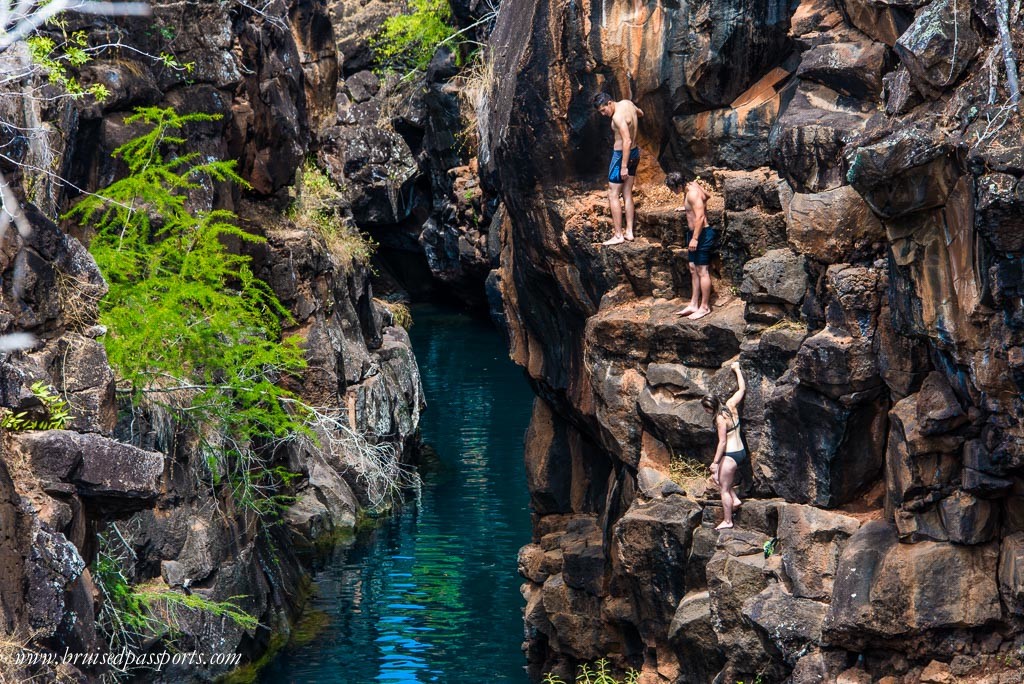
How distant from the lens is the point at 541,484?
826 inches

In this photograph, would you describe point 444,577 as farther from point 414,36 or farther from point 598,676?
point 414,36

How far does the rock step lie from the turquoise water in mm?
6676

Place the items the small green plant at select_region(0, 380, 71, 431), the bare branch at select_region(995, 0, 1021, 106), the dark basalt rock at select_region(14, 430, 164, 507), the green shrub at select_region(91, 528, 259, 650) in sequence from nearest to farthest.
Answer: the bare branch at select_region(995, 0, 1021, 106), the dark basalt rock at select_region(14, 430, 164, 507), the small green plant at select_region(0, 380, 71, 431), the green shrub at select_region(91, 528, 259, 650)

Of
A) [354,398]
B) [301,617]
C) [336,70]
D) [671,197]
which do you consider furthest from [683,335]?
[336,70]

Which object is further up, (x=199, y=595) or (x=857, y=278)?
(x=857, y=278)

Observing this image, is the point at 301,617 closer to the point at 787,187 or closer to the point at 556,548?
the point at 556,548

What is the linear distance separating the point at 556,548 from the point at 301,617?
20.7ft

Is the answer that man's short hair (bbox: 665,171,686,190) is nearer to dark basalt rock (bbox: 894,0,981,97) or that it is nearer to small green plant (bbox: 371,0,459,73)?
dark basalt rock (bbox: 894,0,981,97)

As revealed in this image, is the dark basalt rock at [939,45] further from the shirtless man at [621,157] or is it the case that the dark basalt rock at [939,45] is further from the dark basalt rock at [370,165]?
the dark basalt rock at [370,165]

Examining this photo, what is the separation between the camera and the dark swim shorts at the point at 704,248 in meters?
16.2

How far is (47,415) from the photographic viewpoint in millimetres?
13883

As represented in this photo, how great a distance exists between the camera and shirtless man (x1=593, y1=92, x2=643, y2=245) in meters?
17.1

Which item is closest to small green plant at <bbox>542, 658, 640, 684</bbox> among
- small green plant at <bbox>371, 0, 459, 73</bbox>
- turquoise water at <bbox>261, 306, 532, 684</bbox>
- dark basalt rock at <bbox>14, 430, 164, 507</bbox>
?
turquoise water at <bbox>261, 306, 532, 684</bbox>

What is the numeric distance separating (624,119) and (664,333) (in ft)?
8.95
